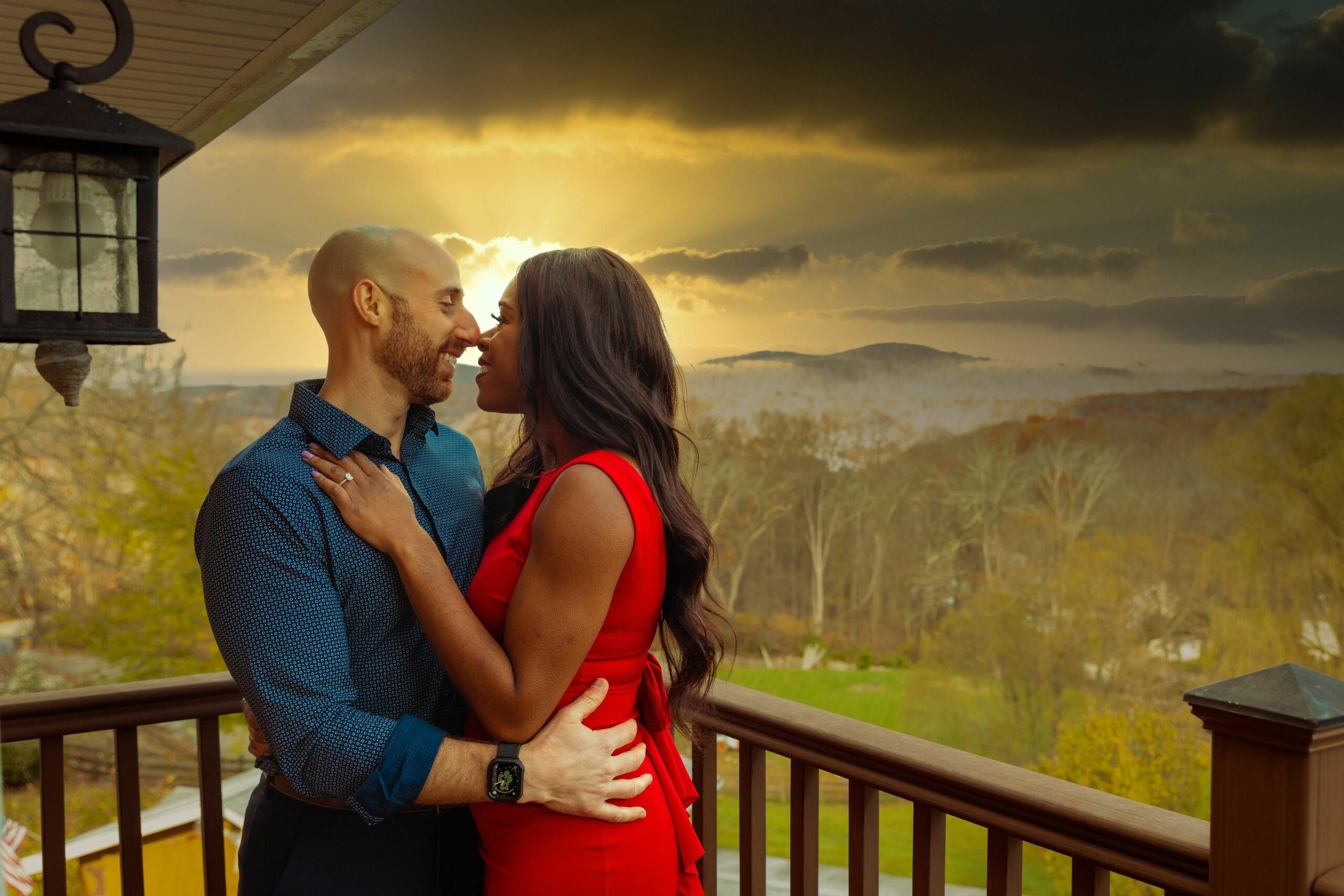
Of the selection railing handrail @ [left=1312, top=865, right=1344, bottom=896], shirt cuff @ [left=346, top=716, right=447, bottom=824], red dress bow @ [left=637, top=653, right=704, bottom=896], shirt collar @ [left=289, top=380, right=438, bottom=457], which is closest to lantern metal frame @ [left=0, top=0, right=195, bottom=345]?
shirt collar @ [left=289, top=380, right=438, bottom=457]

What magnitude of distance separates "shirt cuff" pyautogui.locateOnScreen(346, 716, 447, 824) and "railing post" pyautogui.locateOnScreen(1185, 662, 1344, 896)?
89 cm

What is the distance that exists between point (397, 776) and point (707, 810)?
2.74 ft

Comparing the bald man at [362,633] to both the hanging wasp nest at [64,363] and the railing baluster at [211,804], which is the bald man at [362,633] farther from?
the railing baluster at [211,804]

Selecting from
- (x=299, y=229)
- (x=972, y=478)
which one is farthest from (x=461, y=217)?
(x=972, y=478)

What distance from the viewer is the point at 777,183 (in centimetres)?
1836

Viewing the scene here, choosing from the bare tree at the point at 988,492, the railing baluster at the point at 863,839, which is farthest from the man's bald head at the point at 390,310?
→ the bare tree at the point at 988,492

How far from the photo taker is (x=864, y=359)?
17.8 m

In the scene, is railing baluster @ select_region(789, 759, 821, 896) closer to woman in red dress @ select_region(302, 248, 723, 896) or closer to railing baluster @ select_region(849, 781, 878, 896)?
railing baluster @ select_region(849, 781, 878, 896)

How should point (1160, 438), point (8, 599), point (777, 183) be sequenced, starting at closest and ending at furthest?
point (8, 599)
point (1160, 438)
point (777, 183)

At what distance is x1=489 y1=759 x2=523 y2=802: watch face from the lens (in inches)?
52.1

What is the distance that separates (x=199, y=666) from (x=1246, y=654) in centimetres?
1399

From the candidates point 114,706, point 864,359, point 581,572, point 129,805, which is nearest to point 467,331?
point 581,572

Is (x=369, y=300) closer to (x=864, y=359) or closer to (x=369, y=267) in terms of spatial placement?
(x=369, y=267)

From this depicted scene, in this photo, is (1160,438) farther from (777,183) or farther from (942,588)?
(777,183)
